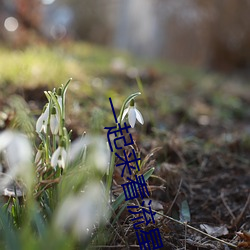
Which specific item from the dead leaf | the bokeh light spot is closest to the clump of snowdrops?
the dead leaf

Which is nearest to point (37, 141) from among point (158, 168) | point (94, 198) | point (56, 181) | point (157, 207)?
point (158, 168)

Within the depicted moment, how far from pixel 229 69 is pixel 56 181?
744cm

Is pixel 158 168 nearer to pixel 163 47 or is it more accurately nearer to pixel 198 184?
pixel 198 184

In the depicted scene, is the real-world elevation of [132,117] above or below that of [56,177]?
above

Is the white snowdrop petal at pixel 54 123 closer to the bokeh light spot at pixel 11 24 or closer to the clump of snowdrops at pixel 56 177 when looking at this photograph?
the clump of snowdrops at pixel 56 177

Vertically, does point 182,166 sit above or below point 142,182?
below

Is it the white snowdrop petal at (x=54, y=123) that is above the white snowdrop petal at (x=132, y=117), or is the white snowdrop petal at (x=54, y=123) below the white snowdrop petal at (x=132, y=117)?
above

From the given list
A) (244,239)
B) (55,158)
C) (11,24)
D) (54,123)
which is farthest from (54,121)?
(11,24)

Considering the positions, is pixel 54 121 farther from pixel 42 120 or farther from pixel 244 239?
pixel 244 239

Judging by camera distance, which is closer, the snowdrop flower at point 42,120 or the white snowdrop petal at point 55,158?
the white snowdrop petal at point 55,158

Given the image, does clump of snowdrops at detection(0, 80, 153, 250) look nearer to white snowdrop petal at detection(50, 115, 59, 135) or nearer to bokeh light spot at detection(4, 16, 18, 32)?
white snowdrop petal at detection(50, 115, 59, 135)

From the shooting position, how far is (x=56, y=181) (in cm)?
113

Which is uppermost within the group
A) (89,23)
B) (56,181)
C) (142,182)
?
(89,23)

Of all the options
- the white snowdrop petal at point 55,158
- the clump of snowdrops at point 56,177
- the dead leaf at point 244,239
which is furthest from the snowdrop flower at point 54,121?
the dead leaf at point 244,239
